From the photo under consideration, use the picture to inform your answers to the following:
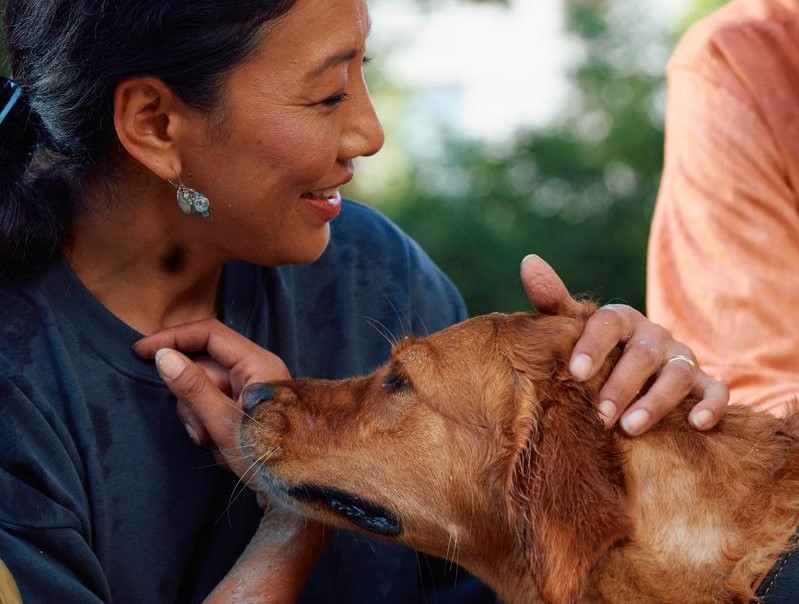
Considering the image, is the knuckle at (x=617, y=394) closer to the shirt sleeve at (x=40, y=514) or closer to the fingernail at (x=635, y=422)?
the fingernail at (x=635, y=422)

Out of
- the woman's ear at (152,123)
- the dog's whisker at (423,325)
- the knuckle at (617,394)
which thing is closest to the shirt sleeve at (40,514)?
the woman's ear at (152,123)

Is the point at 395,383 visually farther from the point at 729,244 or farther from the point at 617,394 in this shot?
the point at 729,244

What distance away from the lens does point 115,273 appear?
114 inches

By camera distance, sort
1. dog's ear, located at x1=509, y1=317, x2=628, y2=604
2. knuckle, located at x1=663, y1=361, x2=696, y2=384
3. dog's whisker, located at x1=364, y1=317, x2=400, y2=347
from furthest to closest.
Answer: dog's whisker, located at x1=364, y1=317, x2=400, y2=347 < knuckle, located at x1=663, y1=361, x2=696, y2=384 < dog's ear, located at x1=509, y1=317, x2=628, y2=604

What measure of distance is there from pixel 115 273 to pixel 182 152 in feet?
1.22

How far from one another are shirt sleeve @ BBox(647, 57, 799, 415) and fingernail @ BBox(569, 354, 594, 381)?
884 mm

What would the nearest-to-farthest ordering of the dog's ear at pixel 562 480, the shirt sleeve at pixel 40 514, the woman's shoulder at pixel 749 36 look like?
the dog's ear at pixel 562 480
the shirt sleeve at pixel 40 514
the woman's shoulder at pixel 749 36

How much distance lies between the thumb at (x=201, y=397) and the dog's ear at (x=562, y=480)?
0.73m

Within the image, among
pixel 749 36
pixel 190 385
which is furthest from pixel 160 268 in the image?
pixel 749 36

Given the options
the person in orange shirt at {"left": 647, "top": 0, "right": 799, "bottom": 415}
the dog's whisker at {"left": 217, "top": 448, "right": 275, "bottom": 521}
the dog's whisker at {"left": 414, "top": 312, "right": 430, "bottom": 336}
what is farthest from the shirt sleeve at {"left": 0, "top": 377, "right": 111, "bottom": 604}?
the person in orange shirt at {"left": 647, "top": 0, "right": 799, "bottom": 415}

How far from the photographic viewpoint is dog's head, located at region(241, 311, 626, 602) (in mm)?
2500

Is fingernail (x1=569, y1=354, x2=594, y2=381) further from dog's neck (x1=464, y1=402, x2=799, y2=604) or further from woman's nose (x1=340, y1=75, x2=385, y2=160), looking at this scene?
woman's nose (x1=340, y1=75, x2=385, y2=160)

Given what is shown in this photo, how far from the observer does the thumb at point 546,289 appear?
277cm

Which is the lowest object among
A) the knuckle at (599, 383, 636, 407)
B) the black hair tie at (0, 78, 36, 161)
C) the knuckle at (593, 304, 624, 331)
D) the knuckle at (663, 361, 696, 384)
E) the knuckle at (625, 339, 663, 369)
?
the knuckle at (663, 361, 696, 384)
